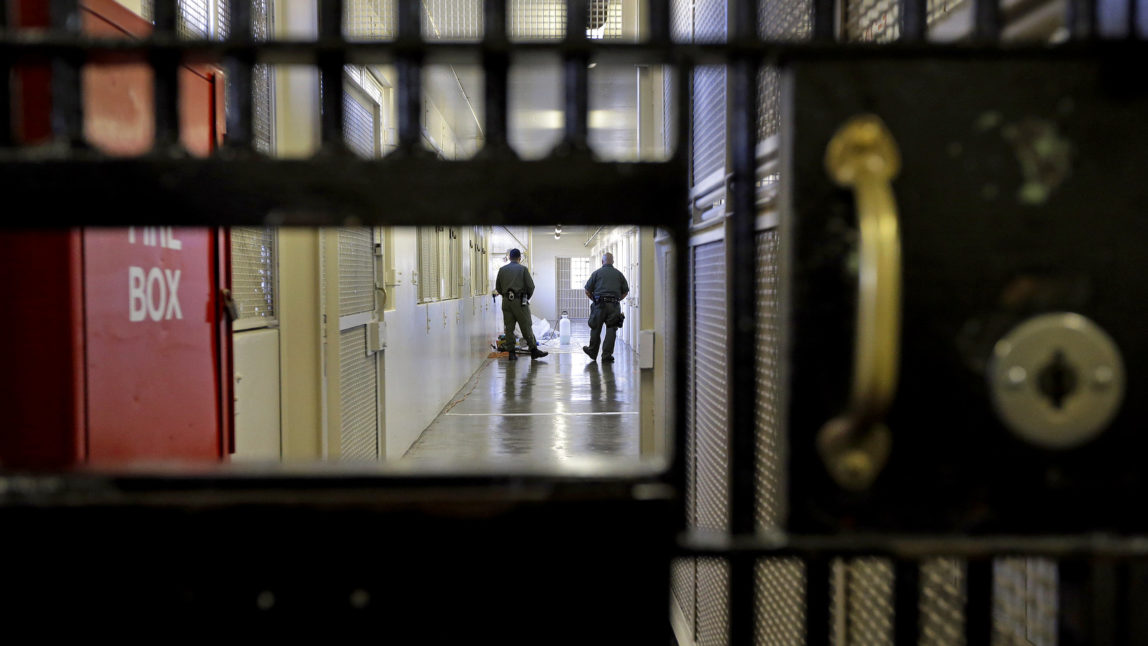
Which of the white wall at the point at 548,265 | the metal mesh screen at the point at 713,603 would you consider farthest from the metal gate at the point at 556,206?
the white wall at the point at 548,265

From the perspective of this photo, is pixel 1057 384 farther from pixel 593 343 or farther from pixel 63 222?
pixel 593 343

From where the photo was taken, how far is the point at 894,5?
0.88 meters

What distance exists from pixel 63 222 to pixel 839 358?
607 mm

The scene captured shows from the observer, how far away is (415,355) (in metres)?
5.09

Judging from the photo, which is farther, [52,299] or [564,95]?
[52,299]

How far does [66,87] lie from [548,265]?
876 inches

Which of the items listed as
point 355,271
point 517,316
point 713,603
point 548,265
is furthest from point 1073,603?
point 548,265

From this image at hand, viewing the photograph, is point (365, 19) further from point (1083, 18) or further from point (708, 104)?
point (1083, 18)

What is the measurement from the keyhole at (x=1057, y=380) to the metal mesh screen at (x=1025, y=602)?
0.24 meters

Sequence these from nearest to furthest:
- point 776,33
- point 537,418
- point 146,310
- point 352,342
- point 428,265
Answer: point 146,310 < point 776,33 < point 352,342 < point 428,265 < point 537,418

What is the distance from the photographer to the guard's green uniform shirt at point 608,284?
9555mm

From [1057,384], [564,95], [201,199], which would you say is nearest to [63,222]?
[201,199]

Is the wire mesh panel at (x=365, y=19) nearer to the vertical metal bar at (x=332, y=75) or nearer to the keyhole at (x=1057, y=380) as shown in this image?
the vertical metal bar at (x=332, y=75)

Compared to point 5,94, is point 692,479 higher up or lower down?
lower down
